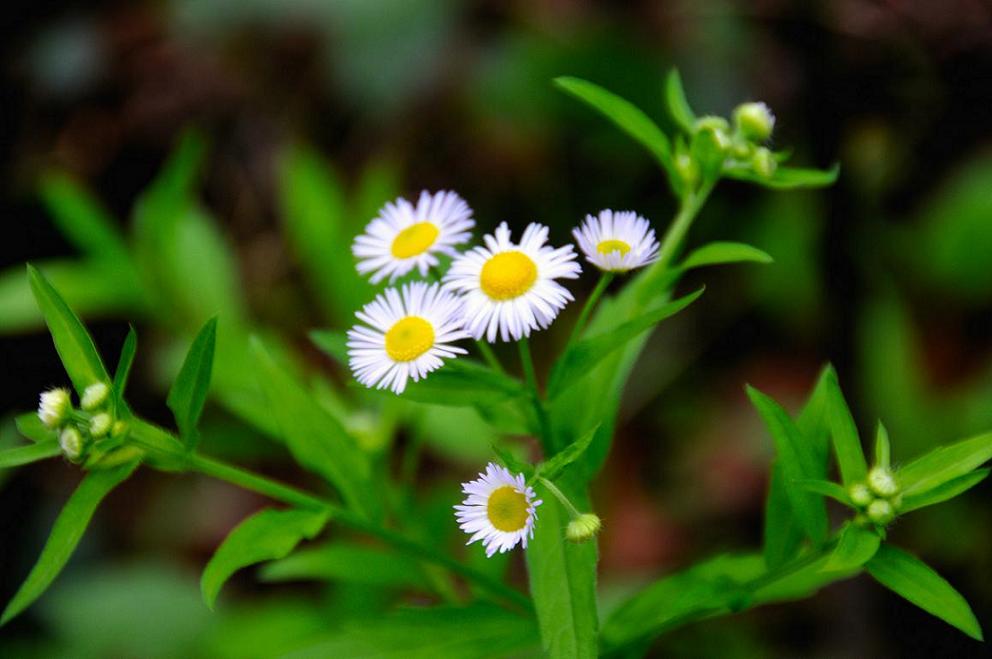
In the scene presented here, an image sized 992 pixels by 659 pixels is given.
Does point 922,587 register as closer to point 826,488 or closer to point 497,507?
point 826,488

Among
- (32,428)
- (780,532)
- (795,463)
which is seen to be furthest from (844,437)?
(32,428)

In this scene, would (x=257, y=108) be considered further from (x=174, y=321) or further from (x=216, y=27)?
(x=174, y=321)

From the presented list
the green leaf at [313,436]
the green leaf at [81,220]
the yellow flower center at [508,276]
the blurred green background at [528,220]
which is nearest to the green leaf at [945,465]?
the yellow flower center at [508,276]

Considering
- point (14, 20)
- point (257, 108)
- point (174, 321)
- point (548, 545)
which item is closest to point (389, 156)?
point (257, 108)

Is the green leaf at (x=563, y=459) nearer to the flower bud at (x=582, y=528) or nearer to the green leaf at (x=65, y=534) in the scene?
the flower bud at (x=582, y=528)

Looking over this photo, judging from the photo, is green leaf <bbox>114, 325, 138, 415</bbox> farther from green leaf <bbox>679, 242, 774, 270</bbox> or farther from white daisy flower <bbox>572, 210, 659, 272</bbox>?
green leaf <bbox>679, 242, 774, 270</bbox>
